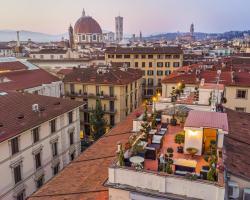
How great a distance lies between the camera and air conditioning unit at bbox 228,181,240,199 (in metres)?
15.4

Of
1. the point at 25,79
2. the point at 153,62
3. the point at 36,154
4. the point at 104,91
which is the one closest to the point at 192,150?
the point at 36,154

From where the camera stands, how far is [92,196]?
16.5 meters

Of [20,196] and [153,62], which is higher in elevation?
[153,62]

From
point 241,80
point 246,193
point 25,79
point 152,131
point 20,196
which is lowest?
point 20,196

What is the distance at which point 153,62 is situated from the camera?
3531 inches

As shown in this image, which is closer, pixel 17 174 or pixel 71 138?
pixel 17 174

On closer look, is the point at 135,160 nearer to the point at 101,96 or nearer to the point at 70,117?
the point at 70,117

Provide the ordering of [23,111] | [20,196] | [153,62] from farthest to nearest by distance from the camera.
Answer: [153,62] < [23,111] < [20,196]

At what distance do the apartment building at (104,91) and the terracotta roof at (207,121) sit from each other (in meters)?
37.3

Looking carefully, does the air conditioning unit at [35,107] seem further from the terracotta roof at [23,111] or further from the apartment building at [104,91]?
the apartment building at [104,91]

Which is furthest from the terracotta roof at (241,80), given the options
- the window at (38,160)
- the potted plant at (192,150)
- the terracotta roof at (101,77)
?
the window at (38,160)

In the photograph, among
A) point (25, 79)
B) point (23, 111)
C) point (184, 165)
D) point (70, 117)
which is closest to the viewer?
point (184, 165)

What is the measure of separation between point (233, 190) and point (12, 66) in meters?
54.0

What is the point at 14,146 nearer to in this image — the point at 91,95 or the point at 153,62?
the point at 91,95
